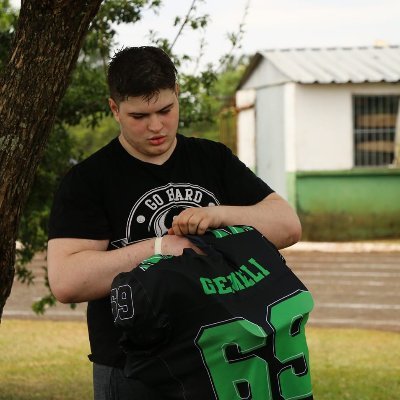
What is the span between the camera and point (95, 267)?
2977 mm

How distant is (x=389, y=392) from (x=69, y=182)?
5.83 meters

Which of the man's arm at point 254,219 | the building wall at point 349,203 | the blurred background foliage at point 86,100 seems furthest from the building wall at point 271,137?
the man's arm at point 254,219

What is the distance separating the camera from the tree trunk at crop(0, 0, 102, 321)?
14.1ft

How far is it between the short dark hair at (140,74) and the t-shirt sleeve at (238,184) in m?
0.32

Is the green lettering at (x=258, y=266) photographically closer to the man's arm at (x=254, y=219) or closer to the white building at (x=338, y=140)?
the man's arm at (x=254, y=219)

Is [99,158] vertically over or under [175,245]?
over

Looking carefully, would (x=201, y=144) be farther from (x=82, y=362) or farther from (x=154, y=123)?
(x=82, y=362)

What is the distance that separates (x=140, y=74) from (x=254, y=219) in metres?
0.52

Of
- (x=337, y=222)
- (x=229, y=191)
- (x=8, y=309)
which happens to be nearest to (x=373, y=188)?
(x=337, y=222)

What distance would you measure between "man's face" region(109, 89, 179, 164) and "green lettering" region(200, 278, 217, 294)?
55 cm

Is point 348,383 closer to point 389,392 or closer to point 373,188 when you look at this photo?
point 389,392

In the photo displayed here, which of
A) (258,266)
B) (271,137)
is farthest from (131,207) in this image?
(271,137)

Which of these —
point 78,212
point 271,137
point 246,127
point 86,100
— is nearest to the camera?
point 78,212

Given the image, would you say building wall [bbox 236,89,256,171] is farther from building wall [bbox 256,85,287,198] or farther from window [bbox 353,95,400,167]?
window [bbox 353,95,400,167]
